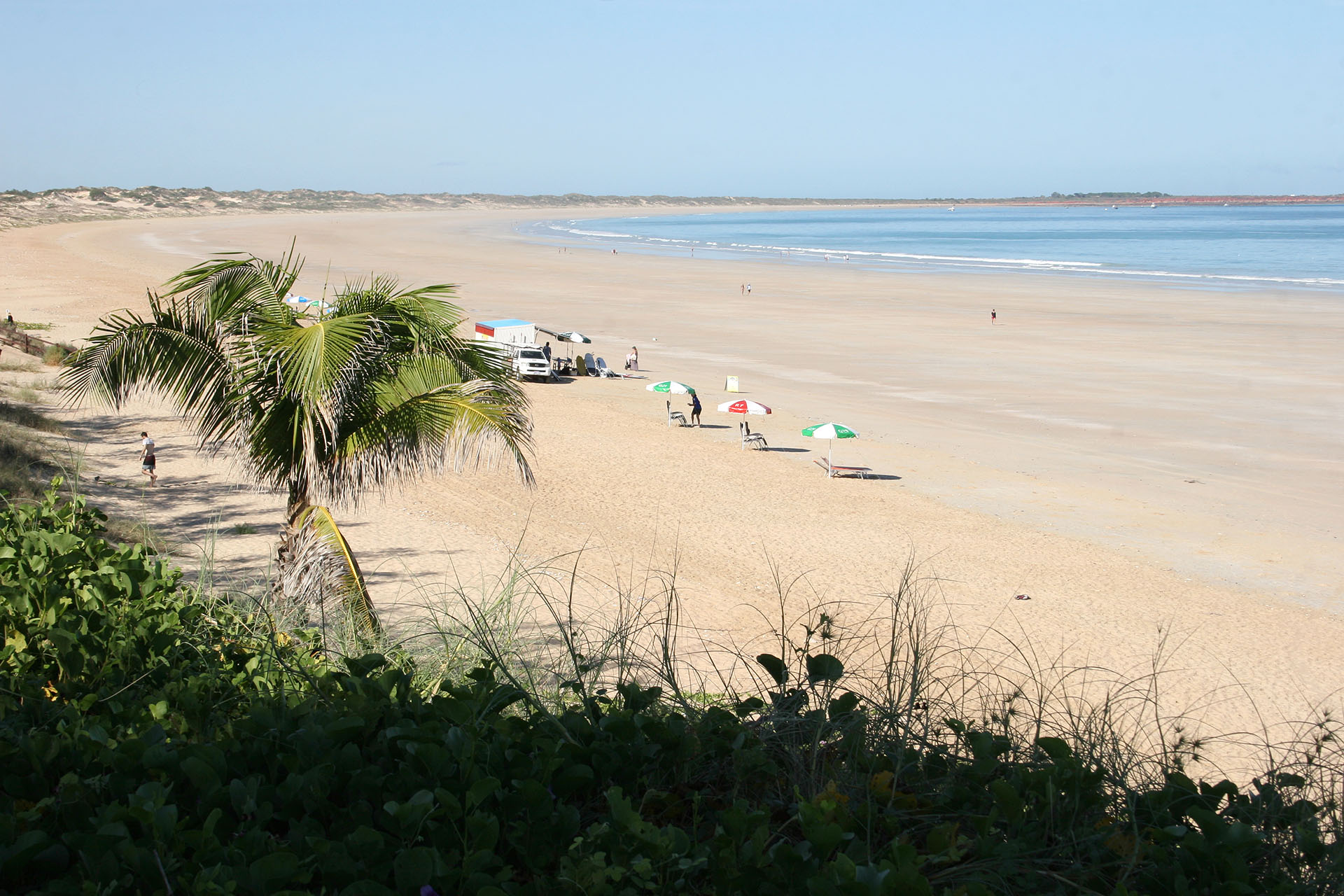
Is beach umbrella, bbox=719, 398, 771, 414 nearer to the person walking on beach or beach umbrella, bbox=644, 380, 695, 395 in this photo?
beach umbrella, bbox=644, 380, 695, 395

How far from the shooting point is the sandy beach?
41.6 feet

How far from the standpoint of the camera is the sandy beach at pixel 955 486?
41.6 feet

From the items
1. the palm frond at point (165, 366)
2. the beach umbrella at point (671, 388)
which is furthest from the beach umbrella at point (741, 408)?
the palm frond at point (165, 366)

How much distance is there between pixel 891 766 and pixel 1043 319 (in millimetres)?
43411

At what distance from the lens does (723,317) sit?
1775 inches

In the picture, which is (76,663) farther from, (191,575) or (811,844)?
(191,575)

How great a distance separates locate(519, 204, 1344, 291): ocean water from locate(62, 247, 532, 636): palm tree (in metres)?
58.2

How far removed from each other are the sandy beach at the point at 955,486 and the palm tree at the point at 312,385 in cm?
134

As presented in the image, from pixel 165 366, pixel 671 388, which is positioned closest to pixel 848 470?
pixel 671 388

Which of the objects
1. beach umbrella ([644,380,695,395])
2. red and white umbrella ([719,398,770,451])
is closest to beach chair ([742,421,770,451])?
red and white umbrella ([719,398,770,451])

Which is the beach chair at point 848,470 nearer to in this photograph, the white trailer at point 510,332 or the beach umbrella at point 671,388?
the beach umbrella at point 671,388

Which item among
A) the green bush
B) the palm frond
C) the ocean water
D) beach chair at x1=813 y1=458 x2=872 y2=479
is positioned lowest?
beach chair at x1=813 y1=458 x2=872 y2=479

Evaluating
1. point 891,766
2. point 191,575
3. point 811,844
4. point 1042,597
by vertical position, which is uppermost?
point 811,844

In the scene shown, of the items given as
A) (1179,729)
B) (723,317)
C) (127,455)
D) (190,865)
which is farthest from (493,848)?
(723,317)
